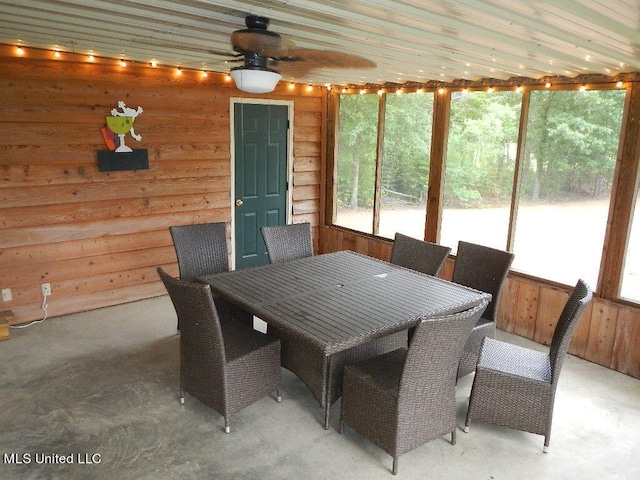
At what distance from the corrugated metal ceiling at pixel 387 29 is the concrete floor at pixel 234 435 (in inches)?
88.5

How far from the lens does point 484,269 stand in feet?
12.3

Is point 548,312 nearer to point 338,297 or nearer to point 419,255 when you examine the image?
point 419,255

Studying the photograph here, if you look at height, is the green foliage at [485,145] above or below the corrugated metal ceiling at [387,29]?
below

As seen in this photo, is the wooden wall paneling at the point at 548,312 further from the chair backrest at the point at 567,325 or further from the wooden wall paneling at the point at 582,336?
the chair backrest at the point at 567,325

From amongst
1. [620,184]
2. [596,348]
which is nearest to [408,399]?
[596,348]

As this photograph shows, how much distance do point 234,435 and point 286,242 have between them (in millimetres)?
1824

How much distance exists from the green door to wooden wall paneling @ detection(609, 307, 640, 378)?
3.75m

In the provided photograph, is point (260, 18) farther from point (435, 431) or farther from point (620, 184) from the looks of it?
point (620, 184)

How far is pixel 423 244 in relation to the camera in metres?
4.02

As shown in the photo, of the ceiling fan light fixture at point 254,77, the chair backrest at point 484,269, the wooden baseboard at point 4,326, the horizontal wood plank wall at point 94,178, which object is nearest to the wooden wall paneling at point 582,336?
the chair backrest at point 484,269

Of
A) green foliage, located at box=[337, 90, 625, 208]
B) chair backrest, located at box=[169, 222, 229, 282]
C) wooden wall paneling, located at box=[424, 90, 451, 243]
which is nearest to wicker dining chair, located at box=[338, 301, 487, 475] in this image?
chair backrest, located at box=[169, 222, 229, 282]

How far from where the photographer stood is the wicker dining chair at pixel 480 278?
3.44m

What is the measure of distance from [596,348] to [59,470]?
3.84m

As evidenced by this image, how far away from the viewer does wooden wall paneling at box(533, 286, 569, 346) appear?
4.14m
